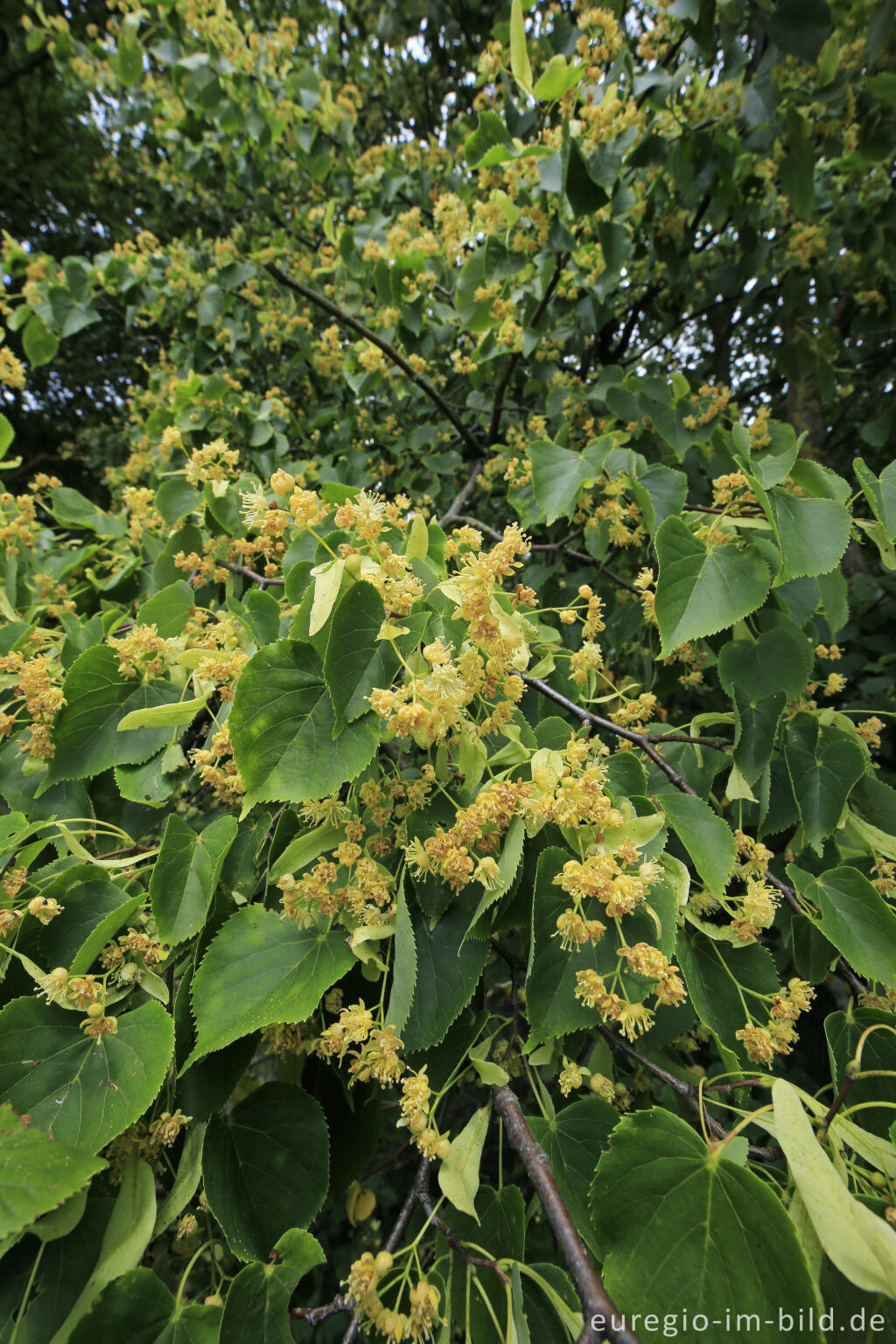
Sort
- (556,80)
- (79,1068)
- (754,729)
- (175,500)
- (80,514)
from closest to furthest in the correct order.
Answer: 1. (79,1068)
2. (754,729)
3. (556,80)
4. (175,500)
5. (80,514)

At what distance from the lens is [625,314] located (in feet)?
10.9

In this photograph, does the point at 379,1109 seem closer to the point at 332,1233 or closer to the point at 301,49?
the point at 332,1233

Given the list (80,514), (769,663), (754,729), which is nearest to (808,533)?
(769,663)

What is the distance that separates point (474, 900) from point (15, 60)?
977cm

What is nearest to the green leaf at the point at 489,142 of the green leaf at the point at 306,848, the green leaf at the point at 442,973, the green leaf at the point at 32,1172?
the green leaf at the point at 306,848

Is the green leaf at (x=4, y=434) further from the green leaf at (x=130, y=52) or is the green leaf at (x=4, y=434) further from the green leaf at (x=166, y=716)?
the green leaf at (x=130, y=52)

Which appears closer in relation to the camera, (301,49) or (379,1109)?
(379,1109)

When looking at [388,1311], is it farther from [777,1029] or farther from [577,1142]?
[777,1029]

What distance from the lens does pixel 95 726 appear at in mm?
1426

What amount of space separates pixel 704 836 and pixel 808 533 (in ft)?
2.14

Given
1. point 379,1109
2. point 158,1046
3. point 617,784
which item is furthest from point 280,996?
point 617,784

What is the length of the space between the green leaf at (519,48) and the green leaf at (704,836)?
199cm

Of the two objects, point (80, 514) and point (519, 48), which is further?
point (80, 514)

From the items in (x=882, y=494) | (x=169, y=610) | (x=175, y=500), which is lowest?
(x=882, y=494)
